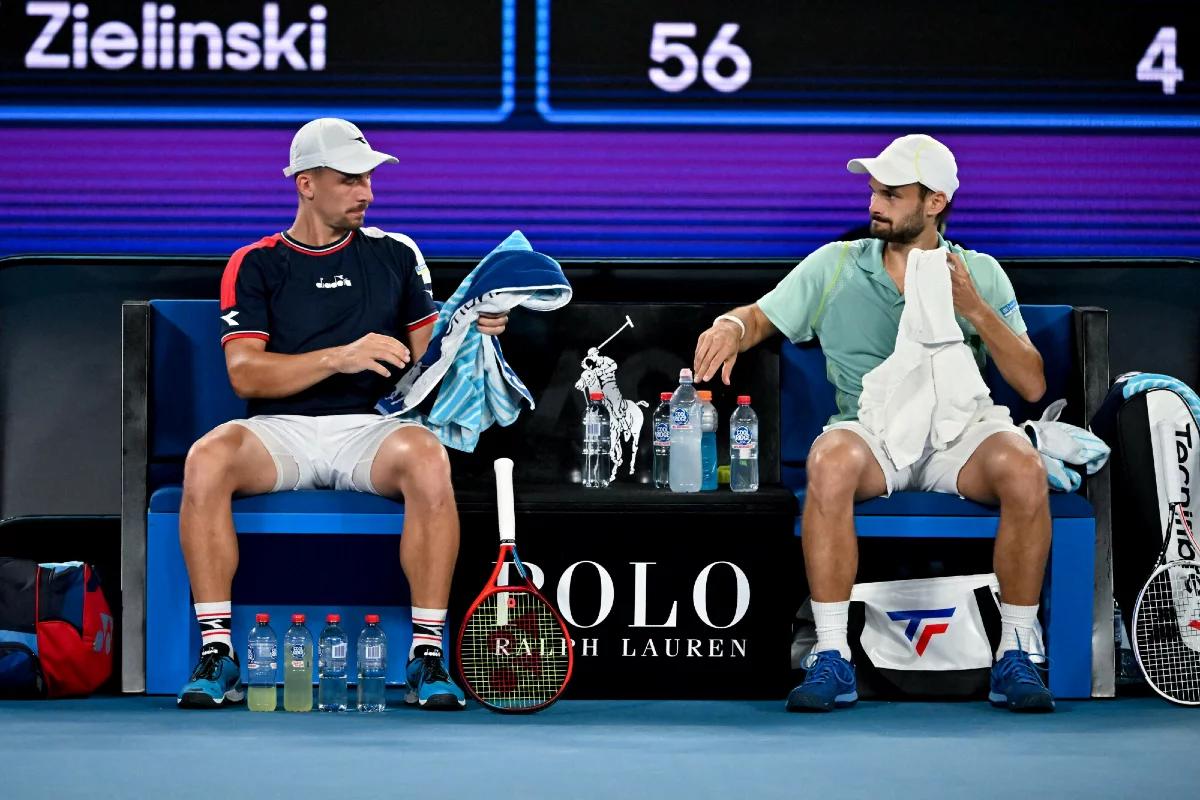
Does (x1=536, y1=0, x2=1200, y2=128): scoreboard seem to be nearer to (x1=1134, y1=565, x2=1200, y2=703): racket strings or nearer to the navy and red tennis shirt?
the navy and red tennis shirt

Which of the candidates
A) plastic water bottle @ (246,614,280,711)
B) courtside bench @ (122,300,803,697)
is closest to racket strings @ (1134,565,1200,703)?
courtside bench @ (122,300,803,697)

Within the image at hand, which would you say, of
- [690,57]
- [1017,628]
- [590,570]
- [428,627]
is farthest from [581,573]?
[690,57]

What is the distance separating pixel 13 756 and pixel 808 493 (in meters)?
2.11

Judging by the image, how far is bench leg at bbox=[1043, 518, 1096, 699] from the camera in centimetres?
464

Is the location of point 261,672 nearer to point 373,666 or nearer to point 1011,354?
point 373,666

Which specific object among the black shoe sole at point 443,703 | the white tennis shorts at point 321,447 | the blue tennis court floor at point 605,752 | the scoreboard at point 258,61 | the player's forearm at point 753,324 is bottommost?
the blue tennis court floor at point 605,752

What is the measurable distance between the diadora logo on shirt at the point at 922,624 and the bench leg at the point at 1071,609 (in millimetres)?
298

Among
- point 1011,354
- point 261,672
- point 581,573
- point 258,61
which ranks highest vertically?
point 258,61

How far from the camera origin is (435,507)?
4.46 meters

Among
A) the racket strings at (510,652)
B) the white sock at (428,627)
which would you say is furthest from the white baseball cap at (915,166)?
the white sock at (428,627)

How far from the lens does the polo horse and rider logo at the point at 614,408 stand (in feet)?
16.8

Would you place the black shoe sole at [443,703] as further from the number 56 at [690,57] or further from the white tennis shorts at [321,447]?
the number 56 at [690,57]

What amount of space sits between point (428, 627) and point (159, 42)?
2.34 m

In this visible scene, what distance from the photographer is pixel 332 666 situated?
14.9ft
